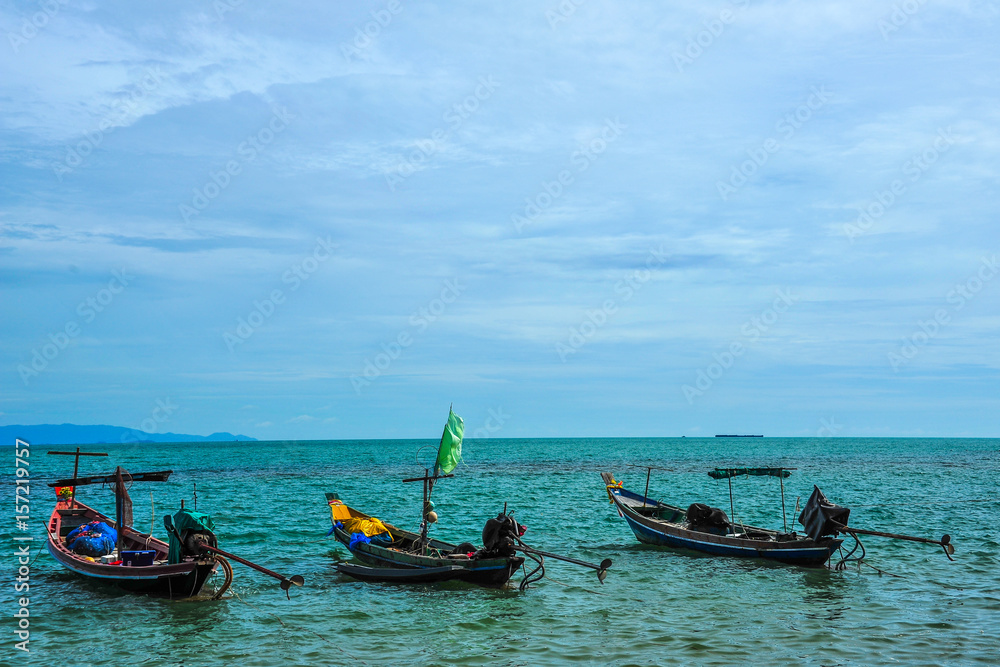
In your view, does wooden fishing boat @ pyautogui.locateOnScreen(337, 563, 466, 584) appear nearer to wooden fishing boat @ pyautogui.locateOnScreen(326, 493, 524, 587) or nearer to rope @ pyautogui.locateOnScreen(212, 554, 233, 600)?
wooden fishing boat @ pyautogui.locateOnScreen(326, 493, 524, 587)

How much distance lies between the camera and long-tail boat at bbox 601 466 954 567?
79.8 ft

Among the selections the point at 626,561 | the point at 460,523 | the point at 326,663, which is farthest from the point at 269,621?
the point at 460,523

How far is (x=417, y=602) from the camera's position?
68.5 feet

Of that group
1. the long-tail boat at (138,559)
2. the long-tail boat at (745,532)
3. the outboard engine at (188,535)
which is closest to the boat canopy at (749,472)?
the long-tail boat at (745,532)

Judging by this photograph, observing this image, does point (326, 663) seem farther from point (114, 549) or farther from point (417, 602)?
point (114, 549)

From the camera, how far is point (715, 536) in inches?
1062

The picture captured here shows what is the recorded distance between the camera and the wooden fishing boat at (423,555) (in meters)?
21.9

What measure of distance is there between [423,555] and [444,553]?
92 cm

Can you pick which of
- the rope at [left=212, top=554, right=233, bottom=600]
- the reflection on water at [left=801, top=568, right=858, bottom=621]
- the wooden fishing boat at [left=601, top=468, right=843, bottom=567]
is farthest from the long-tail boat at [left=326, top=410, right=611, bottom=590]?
the wooden fishing boat at [left=601, top=468, right=843, bottom=567]

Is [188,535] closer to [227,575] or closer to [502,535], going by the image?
[227,575]

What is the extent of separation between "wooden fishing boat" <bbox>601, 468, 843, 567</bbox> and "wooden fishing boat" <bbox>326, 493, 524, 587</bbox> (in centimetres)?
869

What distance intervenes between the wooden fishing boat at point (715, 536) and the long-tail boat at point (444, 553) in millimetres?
5891

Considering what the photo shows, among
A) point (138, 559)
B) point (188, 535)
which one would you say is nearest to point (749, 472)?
point (188, 535)

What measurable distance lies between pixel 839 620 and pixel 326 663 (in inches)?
493
